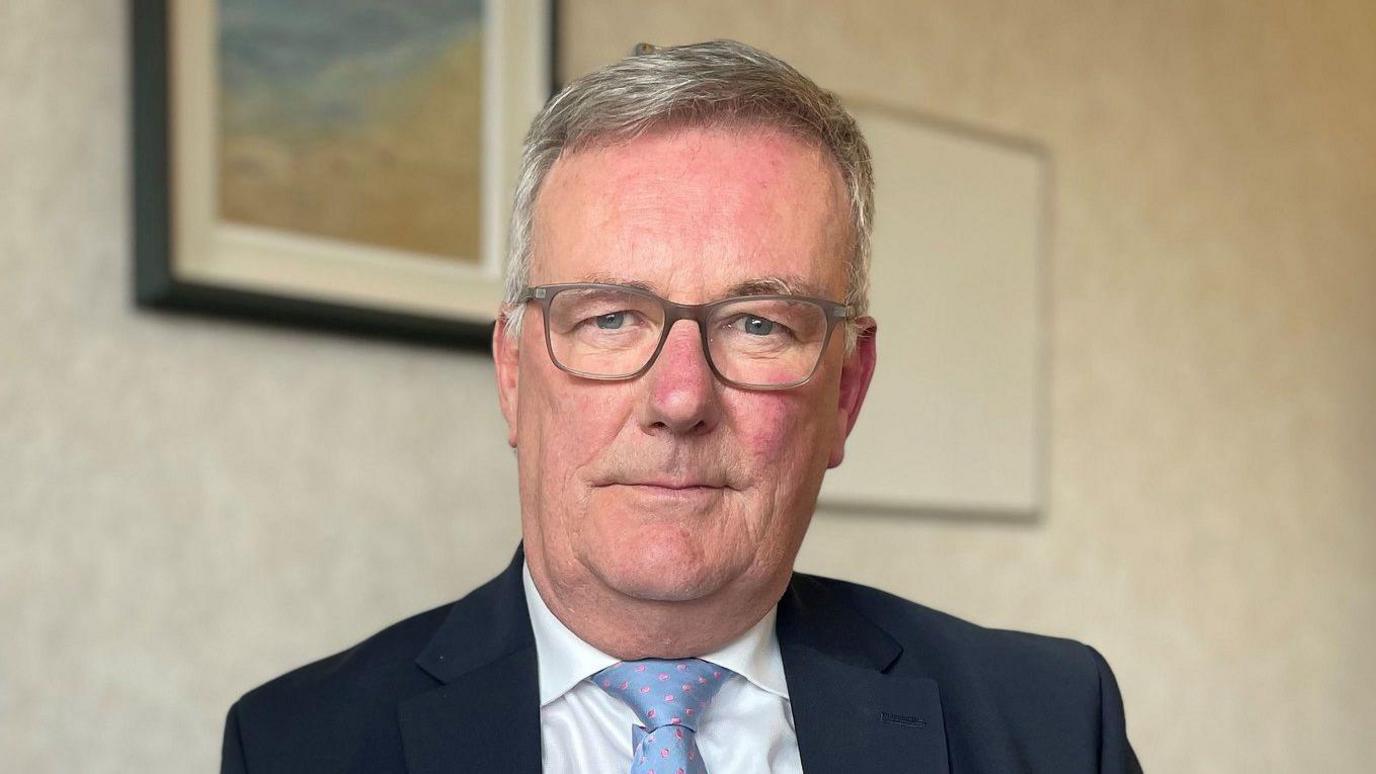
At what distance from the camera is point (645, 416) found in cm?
153

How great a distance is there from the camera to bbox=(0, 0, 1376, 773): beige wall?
2133mm

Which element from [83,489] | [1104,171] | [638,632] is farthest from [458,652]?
[1104,171]

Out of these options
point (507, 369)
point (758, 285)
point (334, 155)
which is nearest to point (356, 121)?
point (334, 155)

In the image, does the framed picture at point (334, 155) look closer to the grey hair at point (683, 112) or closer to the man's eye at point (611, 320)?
the grey hair at point (683, 112)

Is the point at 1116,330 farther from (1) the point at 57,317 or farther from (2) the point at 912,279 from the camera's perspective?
(1) the point at 57,317

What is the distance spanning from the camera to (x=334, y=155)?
7.92 ft

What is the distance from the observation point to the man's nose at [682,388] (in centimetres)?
150

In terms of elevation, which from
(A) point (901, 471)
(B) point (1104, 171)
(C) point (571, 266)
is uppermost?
(B) point (1104, 171)

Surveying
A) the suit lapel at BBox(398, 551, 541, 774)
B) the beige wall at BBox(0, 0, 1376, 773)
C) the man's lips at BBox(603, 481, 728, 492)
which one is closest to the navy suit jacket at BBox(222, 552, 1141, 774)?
the suit lapel at BBox(398, 551, 541, 774)

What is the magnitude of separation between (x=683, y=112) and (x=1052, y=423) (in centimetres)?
227

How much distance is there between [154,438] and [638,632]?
95 centimetres

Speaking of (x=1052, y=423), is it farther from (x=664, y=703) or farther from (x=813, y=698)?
(x=664, y=703)

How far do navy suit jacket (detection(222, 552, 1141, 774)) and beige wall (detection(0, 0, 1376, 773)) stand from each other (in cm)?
64

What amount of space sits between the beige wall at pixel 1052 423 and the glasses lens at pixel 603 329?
89cm
